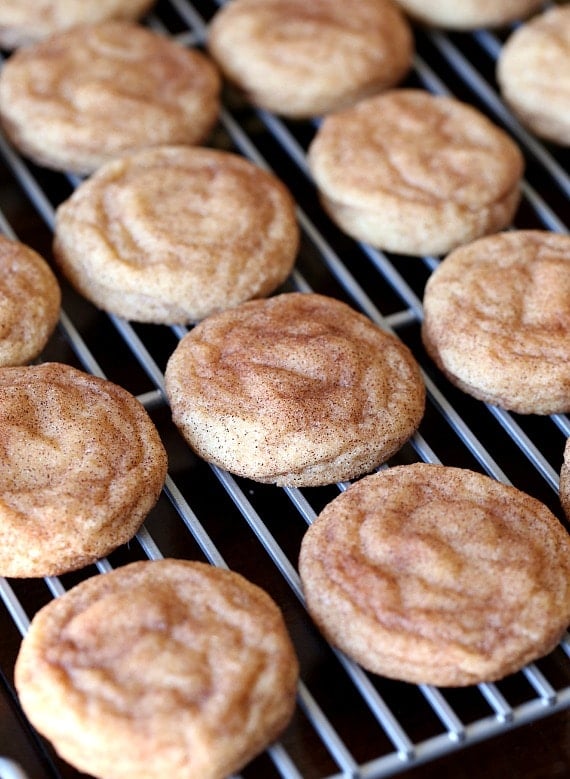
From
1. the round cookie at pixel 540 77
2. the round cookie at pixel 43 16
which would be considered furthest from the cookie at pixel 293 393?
the round cookie at pixel 43 16

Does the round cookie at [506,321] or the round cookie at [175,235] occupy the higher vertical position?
the round cookie at [175,235]

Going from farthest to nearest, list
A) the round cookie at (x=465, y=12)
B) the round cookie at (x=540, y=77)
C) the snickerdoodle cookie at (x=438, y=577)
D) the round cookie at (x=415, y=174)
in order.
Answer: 1. the round cookie at (x=465, y=12)
2. the round cookie at (x=540, y=77)
3. the round cookie at (x=415, y=174)
4. the snickerdoodle cookie at (x=438, y=577)

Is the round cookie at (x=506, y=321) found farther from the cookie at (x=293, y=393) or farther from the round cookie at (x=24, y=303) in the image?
the round cookie at (x=24, y=303)

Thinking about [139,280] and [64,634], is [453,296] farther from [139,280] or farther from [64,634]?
[64,634]

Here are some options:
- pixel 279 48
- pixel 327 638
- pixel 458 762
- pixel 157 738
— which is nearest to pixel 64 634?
pixel 157 738

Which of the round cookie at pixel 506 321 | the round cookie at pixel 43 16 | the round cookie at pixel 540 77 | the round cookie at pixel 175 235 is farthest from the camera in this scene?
the round cookie at pixel 43 16

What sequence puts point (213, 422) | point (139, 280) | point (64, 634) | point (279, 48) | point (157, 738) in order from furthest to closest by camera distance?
point (279, 48) < point (139, 280) < point (213, 422) < point (64, 634) < point (157, 738)

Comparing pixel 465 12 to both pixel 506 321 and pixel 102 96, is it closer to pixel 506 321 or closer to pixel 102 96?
pixel 102 96
